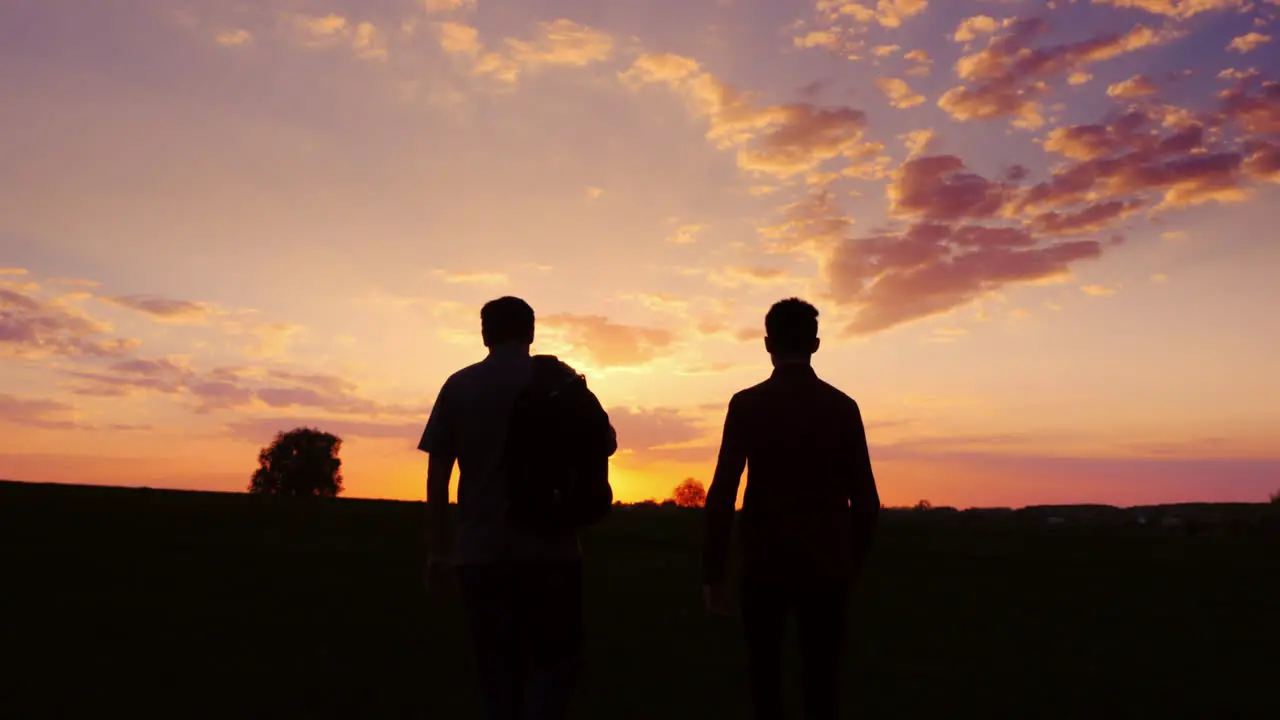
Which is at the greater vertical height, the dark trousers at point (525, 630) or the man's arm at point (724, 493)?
the man's arm at point (724, 493)

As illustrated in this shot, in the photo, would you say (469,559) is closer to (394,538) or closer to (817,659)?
(817,659)

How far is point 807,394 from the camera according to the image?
18.0ft

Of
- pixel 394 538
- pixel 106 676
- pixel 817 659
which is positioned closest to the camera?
pixel 817 659

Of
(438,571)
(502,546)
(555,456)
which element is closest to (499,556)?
(502,546)

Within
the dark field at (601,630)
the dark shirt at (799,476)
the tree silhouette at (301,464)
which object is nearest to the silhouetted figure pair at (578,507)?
the dark shirt at (799,476)

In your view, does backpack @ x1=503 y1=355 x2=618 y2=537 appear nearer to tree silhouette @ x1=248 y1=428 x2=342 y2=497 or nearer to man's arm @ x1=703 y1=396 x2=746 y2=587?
man's arm @ x1=703 y1=396 x2=746 y2=587

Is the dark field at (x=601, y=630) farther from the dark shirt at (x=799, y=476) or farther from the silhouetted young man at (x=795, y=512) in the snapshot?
the dark shirt at (x=799, y=476)

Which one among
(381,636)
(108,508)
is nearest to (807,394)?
(381,636)

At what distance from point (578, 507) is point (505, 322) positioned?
3.37 feet

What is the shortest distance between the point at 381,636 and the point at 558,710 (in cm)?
764

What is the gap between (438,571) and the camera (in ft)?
18.5

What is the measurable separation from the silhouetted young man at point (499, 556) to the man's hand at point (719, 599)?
0.65 metres

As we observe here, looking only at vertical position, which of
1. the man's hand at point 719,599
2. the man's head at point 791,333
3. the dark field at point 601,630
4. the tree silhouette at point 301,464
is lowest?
the dark field at point 601,630

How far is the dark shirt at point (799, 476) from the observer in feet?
17.7
